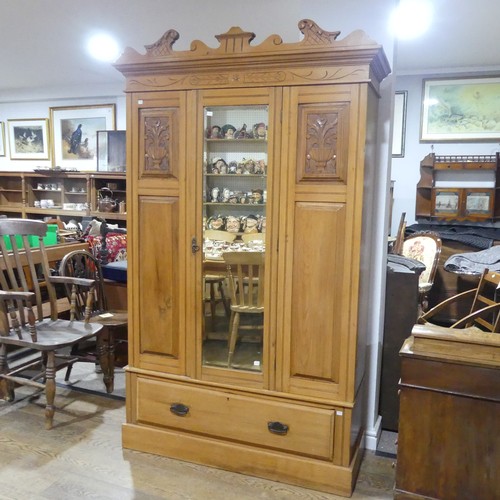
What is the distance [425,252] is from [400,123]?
6.44 ft

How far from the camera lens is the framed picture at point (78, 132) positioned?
7207 millimetres

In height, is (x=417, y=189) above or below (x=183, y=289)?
above

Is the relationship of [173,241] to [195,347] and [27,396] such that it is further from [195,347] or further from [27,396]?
[27,396]

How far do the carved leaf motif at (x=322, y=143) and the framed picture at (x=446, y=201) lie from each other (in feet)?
13.1

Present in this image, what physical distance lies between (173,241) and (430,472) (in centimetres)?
141

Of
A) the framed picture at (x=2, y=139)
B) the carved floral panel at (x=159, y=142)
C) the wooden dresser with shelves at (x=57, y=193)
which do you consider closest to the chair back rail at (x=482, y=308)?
the carved floral panel at (x=159, y=142)

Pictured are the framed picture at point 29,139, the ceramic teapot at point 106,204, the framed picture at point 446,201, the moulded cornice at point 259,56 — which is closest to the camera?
the moulded cornice at point 259,56

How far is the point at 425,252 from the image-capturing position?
449 centimetres

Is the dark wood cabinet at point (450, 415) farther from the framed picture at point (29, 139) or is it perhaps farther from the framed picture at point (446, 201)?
the framed picture at point (29, 139)

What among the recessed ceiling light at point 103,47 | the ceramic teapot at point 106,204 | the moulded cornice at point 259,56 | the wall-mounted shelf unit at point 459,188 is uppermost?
the recessed ceiling light at point 103,47

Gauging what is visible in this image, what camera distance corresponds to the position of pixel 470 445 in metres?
1.62

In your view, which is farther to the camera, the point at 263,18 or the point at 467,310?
the point at 467,310

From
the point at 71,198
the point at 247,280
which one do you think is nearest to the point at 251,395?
the point at 247,280

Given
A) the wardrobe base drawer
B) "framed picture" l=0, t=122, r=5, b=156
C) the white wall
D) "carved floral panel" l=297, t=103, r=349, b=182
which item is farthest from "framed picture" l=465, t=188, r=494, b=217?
"framed picture" l=0, t=122, r=5, b=156
